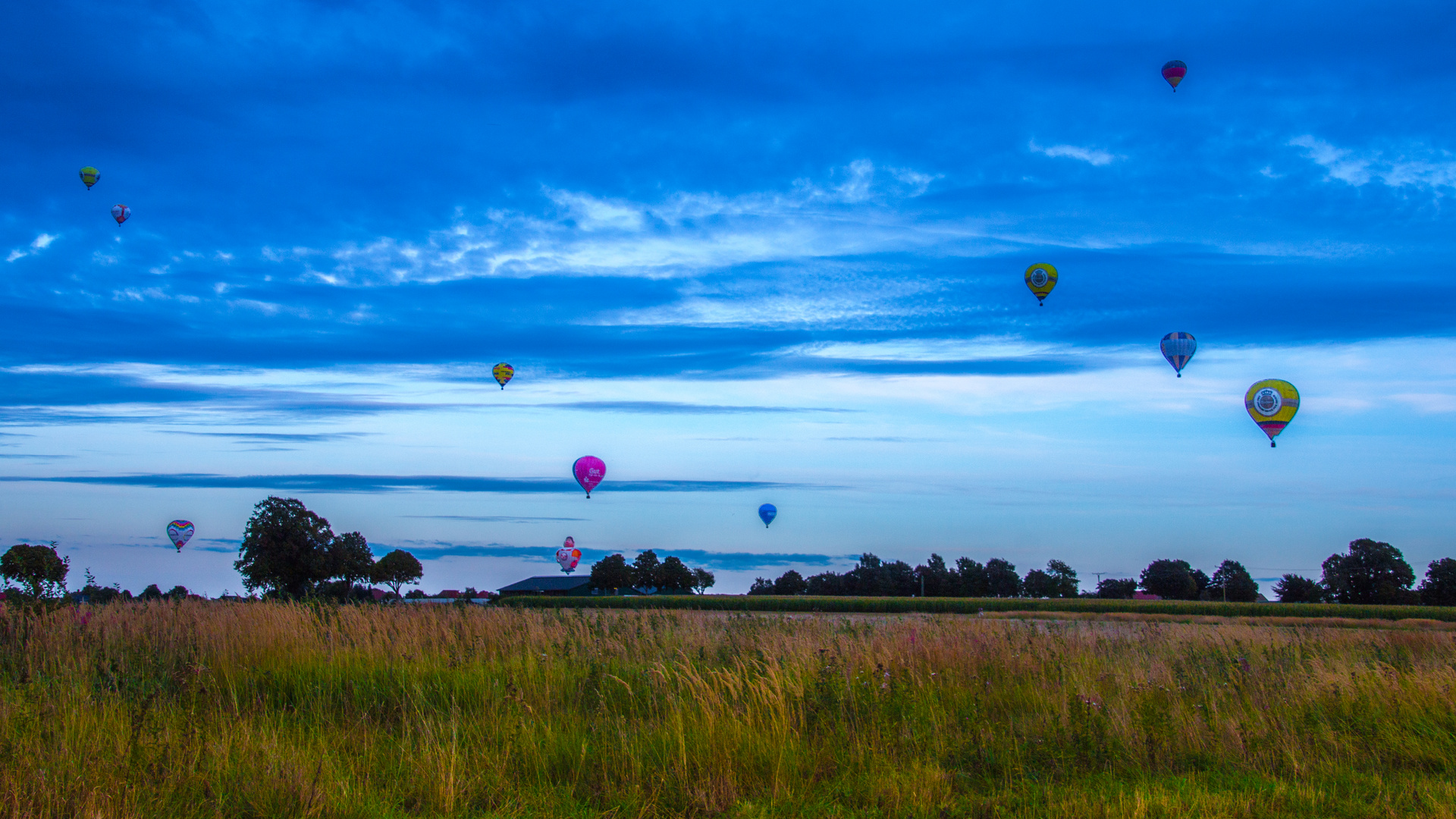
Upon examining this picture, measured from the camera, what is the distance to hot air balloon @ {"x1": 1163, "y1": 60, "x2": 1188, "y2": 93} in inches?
1588

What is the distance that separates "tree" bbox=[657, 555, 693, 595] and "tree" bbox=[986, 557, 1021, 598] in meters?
38.3

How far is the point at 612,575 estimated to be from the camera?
108188mm

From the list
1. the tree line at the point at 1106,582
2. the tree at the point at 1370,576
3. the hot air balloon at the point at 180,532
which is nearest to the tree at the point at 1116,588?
the tree line at the point at 1106,582

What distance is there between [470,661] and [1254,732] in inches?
352

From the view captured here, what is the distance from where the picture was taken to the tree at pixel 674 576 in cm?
11094

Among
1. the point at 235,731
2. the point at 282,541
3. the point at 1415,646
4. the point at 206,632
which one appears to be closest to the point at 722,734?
the point at 235,731

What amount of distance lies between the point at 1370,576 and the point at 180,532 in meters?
119

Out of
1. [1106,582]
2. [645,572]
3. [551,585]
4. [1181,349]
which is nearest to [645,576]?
[645,572]

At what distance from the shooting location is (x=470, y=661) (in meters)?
11.1

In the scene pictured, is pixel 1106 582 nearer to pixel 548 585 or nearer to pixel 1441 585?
pixel 1441 585

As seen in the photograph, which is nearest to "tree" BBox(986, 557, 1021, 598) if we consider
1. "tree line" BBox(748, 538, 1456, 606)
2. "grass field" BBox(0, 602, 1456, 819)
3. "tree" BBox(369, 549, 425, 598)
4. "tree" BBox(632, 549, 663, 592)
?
"tree line" BBox(748, 538, 1456, 606)

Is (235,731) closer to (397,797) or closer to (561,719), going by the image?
(397,797)

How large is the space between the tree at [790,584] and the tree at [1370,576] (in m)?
59.5

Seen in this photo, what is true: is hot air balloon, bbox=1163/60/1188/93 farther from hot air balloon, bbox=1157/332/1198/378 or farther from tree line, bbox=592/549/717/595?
Answer: tree line, bbox=592/549/717/595
